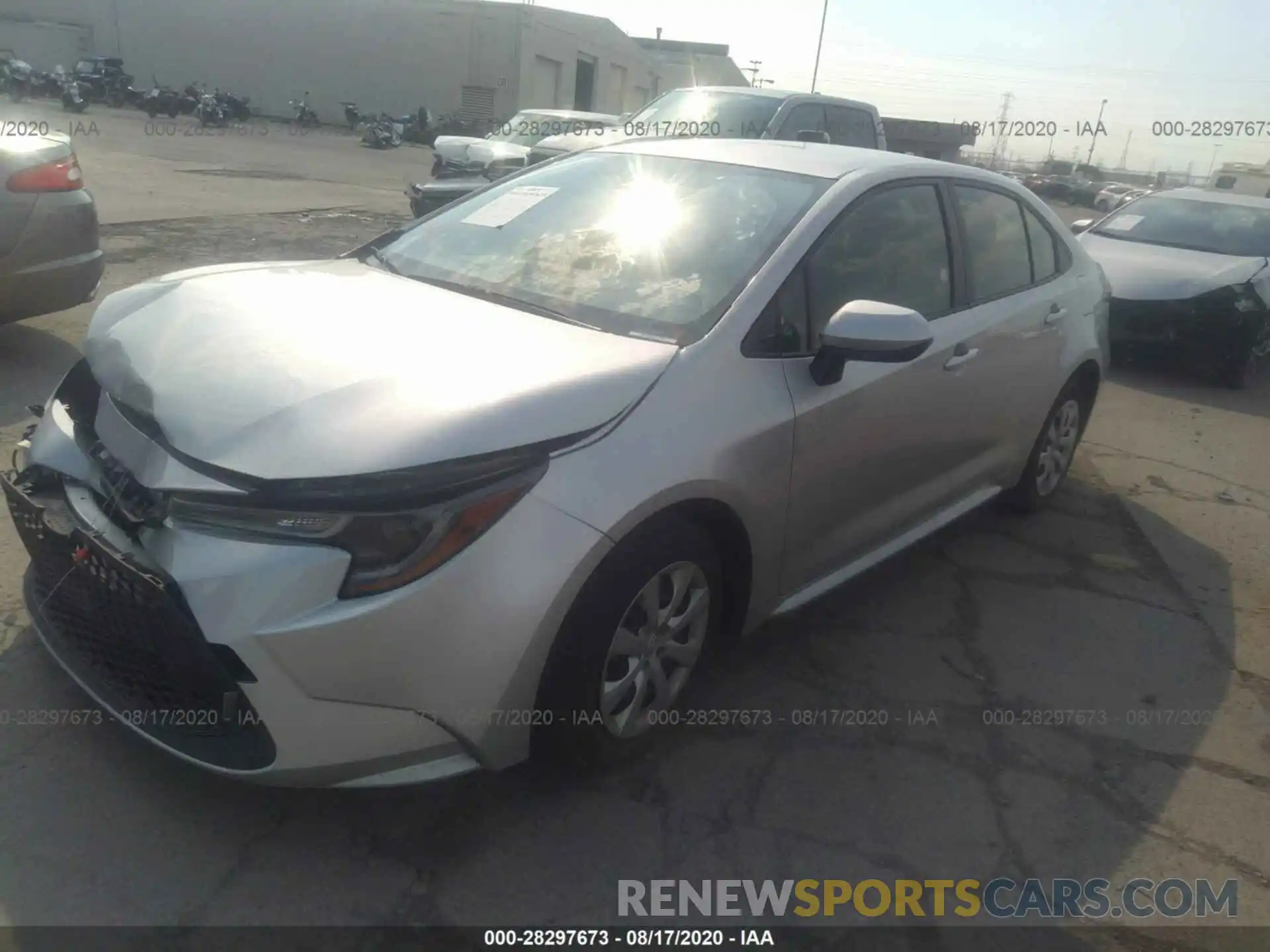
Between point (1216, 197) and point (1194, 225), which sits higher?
point (1216, 197)

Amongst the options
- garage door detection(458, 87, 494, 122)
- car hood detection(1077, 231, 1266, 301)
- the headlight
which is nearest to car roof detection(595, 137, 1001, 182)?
the headlight

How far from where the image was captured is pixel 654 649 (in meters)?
2.66

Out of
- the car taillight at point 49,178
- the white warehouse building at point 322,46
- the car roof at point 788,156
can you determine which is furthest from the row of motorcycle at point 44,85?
the car roof at point 788,156

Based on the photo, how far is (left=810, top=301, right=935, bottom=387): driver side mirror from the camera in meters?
2.75

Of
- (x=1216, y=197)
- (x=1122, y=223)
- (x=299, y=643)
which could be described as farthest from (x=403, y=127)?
(x=299, y=643)

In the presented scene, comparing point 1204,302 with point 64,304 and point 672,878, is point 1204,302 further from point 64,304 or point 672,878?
point 64,304

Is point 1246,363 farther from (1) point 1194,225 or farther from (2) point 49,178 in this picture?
(2) point 49,178

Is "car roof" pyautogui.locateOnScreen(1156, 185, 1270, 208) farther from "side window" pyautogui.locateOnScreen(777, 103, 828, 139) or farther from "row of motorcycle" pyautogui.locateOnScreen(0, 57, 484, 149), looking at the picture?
"row of motorcycle" pyautogui.locateOnScreen(0, 57, 484, 149)

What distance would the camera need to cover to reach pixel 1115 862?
2611mm

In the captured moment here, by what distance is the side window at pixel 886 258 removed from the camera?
120 inches

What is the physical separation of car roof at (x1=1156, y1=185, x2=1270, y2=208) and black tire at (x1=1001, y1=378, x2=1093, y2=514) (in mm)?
6123

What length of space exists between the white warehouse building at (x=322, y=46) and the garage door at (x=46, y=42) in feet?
0.12

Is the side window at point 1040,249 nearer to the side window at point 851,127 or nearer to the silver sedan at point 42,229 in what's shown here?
the silver sedan at point 42,229

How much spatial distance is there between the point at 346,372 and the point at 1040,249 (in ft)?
10.9
